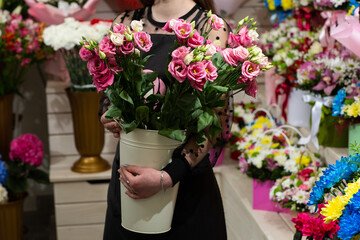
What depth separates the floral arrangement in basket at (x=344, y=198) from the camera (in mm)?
1340

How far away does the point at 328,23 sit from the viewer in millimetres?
2768

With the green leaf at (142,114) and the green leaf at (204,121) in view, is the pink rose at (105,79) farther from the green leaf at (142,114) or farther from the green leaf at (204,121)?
the green leaf at (204,121)

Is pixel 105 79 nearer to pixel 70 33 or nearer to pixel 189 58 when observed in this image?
pixel 189 58

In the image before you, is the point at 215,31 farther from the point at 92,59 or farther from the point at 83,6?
the point at 83,6

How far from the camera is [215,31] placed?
1.75m

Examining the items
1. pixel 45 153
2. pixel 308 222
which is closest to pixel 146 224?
pixel 308 222

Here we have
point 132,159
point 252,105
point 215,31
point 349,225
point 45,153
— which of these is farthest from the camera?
point 45,153

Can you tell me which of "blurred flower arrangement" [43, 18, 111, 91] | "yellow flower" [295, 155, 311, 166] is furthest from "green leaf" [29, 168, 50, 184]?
"yellow flower" [295, 155, 311, 166]

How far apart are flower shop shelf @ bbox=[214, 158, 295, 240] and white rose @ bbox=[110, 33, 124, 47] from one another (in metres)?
1.26

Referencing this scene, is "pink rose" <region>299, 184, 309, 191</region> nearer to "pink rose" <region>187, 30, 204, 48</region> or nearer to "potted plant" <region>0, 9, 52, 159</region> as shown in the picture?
"pink rose" <region>187, 30, 204, 48</region>

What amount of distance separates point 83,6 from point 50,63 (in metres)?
0.40

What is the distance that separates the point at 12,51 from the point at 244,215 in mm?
1513

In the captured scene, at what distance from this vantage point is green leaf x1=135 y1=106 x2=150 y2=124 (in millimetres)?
1510

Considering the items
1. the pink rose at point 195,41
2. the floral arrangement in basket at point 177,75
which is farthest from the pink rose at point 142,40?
the pink rose at point 195,41
